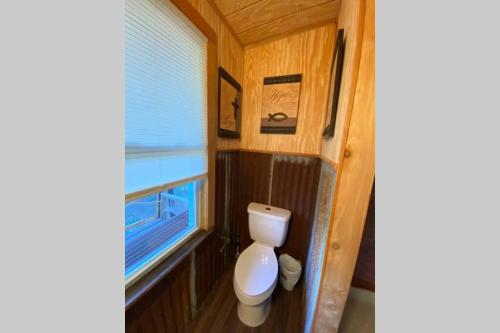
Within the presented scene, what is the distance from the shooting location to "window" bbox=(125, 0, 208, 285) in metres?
0.70

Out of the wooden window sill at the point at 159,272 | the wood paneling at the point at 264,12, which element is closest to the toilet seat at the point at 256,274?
the wooden window sill at the point at 159,272

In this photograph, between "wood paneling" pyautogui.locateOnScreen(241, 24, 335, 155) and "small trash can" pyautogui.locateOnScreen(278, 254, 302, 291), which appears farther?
"small trash can" pyautogui.locateOnScreen(278, 254, 302, 291)

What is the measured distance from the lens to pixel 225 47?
1.27m

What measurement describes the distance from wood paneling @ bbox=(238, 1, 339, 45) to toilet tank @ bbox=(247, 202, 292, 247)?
5.23ft

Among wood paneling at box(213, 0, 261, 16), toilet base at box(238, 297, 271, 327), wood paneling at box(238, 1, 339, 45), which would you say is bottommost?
toilet base at box(238, 297, 271, 327)

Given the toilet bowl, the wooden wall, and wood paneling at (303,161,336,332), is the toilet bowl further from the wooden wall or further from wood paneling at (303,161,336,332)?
the wooden wall

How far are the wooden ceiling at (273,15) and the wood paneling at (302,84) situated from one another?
3.7 inches

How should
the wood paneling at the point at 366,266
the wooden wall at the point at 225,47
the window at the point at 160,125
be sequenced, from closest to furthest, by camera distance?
the window at the point at 160,125 → the wooden wall at the point at 225,47 → the wood paneling at the point at 366,266

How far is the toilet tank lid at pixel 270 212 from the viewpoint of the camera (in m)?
1.45

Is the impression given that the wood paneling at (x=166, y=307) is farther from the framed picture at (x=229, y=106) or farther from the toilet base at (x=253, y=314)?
the framed picture at (x=229, y=106)

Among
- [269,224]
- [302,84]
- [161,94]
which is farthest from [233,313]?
[302,84]

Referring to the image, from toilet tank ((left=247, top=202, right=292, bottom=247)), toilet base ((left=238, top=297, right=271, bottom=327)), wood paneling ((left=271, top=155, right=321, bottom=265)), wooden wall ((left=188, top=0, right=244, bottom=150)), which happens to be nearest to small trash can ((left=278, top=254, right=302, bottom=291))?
wood paneling ((left=271, top=155, right=321, bottom=265))

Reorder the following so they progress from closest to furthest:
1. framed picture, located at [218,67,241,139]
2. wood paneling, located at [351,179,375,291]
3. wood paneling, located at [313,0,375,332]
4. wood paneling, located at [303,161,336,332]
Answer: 1. wood paneling, located at [313,0,375,332]
2. wood paneling, located at [303,161,336,332]
3. wood paneling, located at [351,179,375,291]
4. framed picture, located at [218,67,241,139]

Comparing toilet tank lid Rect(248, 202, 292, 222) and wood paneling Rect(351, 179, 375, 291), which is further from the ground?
toilet tank lid Rect(248, 202, 292, 222)
